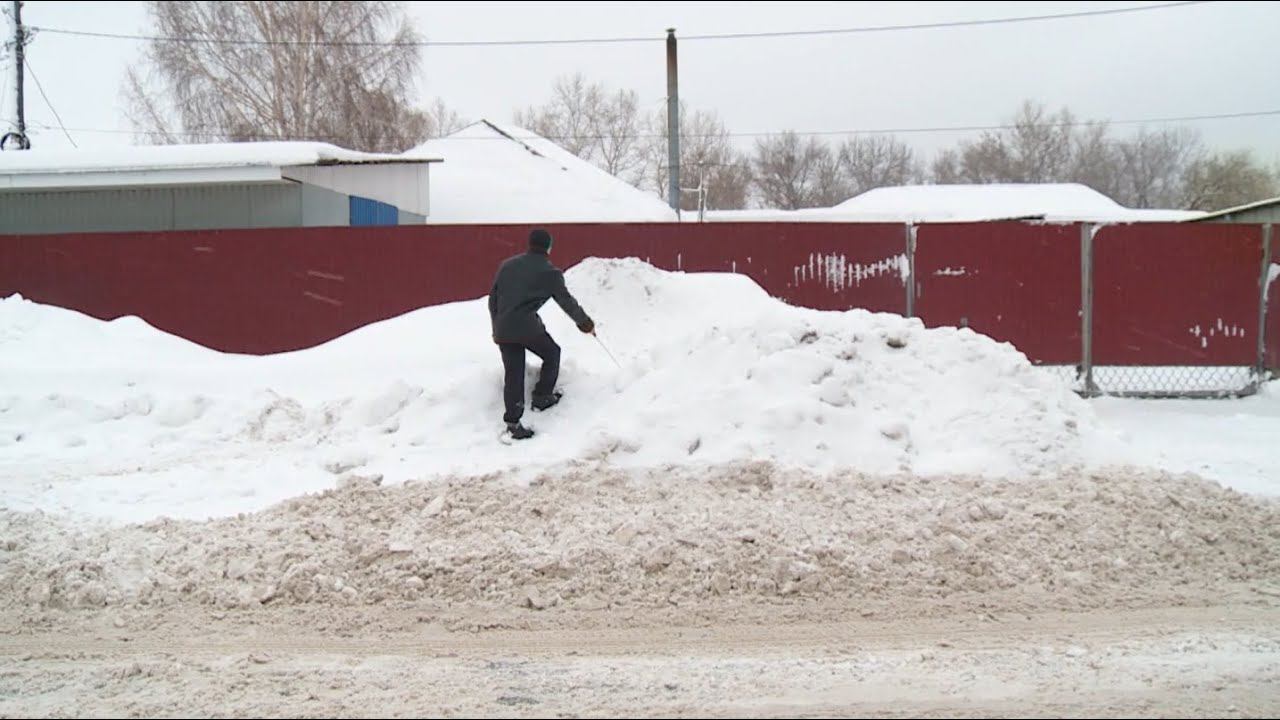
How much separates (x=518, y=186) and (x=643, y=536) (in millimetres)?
19048

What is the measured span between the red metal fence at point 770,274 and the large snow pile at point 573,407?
2297 mm

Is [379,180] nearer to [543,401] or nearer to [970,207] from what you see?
[543,401]

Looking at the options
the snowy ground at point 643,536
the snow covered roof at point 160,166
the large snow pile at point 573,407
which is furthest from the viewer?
the snow covered roof at point 160,166

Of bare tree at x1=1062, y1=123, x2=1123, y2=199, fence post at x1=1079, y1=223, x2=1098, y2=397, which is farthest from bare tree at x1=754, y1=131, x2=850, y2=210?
Answer: fence post at x1=1079, y1=223, x2=1098, y2=397

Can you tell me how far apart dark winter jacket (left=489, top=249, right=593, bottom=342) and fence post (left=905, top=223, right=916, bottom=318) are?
16.5 feet

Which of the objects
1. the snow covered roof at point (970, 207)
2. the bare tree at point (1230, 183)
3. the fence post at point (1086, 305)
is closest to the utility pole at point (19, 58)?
the snow covered roof at point (970, 207)

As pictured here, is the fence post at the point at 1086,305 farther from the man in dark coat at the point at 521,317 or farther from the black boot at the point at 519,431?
the black boot at the point at 519,431

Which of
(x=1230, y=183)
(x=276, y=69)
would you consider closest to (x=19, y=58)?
(x=276, y=69)

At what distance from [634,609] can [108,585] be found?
265 cm

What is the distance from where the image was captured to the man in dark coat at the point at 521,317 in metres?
6.36

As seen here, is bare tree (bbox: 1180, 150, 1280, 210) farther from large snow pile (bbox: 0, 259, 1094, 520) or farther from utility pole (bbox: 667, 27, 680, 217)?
large snow pile (bbox: 0, 259, 1094, 520)

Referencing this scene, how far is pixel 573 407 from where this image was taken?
6.75 metres

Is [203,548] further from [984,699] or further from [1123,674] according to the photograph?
[1123,674]

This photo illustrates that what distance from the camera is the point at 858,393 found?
6492 millimetres
